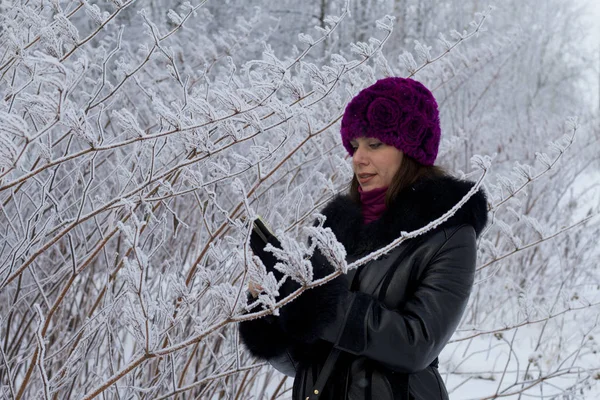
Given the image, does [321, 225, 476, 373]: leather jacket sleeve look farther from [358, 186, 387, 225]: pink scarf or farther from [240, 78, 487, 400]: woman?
[358, 186, 387, 225]: pink scarf

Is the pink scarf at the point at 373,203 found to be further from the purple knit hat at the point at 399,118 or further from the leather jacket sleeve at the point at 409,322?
the leather jacket sleeve at the point at 409,322

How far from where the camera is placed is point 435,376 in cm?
154

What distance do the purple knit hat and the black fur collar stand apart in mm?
92

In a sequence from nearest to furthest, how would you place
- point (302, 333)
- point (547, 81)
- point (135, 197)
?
point (302, 333) < point (135, 197) < point (547, 81)

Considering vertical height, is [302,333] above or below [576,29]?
below

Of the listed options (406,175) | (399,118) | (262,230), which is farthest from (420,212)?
(262,230)

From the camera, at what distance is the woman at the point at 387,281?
140cm

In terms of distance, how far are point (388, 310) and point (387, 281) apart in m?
0.11

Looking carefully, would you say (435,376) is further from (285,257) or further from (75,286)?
(75,286)

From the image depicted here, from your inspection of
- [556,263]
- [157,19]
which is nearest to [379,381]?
[556,263]

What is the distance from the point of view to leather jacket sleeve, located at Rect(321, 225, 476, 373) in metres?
1.38

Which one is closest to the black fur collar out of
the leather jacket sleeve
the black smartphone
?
the leather jacket sleeve

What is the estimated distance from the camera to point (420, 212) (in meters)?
1.56

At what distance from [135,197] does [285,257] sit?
92 centimetres
